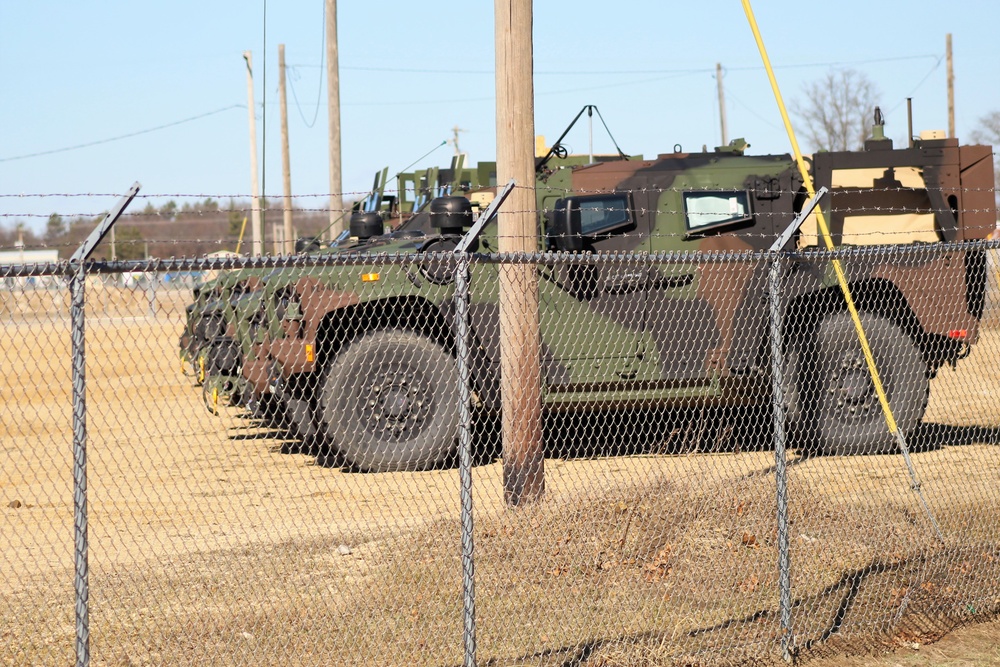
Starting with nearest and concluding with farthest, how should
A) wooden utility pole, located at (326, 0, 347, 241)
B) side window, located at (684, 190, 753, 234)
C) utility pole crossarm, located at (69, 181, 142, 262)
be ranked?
utility pole crossarm, located at (69, 181, 142, 262) → side window, located at (684, 190, 753, 234) → wooden utility pole, located at (326, 0, 347, 241)

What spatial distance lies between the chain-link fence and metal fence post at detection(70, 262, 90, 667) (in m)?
0.01

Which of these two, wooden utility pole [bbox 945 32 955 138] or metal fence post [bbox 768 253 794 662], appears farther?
wooden utility pole [bbox 945 32 955 138]

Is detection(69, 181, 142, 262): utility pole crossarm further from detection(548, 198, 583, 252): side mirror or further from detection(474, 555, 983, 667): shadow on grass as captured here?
detection(548, 198, 583, 252): side mirror

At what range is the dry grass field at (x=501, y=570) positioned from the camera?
5.27 m

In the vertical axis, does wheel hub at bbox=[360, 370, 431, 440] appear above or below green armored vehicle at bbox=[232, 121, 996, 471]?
below

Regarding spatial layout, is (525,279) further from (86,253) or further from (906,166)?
(906,166)

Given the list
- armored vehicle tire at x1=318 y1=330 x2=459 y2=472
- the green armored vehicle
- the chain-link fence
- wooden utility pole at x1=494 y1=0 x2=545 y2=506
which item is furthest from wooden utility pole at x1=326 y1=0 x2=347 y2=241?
wooden utility pole at x1=494 y1=0 x2=545 y2=506

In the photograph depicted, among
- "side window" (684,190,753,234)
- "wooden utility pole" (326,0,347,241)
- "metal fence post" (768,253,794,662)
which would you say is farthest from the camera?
"wooden utility pole" (326,0,347,241)

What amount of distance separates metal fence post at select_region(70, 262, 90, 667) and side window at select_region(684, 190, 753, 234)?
6.46 m

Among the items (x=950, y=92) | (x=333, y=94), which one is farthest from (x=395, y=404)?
(x=950, y=92)

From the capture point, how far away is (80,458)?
4078 mm

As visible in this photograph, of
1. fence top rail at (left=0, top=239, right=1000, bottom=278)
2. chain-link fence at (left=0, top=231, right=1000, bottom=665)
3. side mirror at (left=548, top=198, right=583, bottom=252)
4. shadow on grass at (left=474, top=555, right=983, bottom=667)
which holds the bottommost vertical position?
shadow on grass at (left=474, top=555, right=983, bottom=667)

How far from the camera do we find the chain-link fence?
526cm

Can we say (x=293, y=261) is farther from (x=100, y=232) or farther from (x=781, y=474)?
(x=781, y=474)
